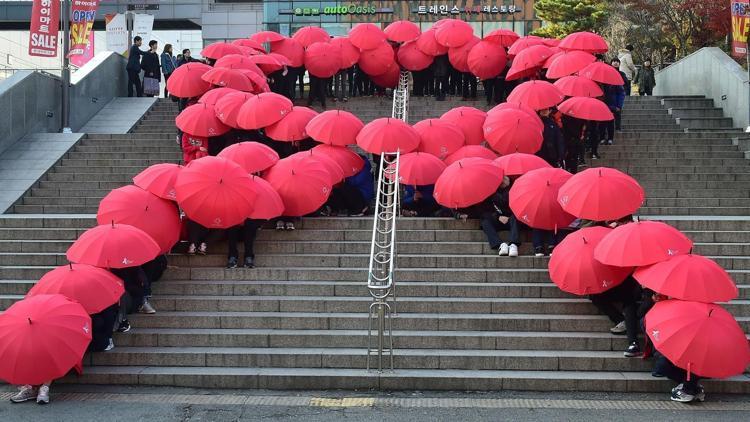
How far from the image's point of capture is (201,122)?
44.9 feet

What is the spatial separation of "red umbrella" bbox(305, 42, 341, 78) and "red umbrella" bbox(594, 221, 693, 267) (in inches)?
405

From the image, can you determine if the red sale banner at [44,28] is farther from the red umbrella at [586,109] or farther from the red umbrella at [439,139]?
the red umbrella at [586,109]

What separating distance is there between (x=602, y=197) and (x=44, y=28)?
1288 cm

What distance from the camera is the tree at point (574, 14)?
3353 cm

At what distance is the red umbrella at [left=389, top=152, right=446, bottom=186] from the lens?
12.2 metres

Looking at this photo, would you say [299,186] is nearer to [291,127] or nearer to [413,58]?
[291,127]

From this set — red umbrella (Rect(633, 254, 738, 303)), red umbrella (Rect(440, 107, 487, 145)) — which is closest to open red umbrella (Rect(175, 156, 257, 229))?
red umbrella (Rect(440, 107, 487, 145))

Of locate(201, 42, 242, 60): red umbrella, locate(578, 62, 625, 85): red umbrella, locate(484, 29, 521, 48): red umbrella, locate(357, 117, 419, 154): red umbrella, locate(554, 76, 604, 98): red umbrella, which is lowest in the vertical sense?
locate(357, 117, 419, 154): red umbrella

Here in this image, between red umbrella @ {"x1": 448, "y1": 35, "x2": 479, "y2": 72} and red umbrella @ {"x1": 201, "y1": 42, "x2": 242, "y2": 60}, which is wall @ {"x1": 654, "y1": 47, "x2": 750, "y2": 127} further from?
red umbrella @ {"x1": 201, "y1": 42, "x2": 242, "y2": 60}

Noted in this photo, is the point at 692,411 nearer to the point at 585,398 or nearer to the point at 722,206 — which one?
the point at 585,398

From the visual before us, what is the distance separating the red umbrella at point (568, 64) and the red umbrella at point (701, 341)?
8.25m

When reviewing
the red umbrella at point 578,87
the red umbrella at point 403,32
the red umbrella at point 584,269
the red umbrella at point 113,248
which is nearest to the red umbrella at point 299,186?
the red umbrella at point 113,248

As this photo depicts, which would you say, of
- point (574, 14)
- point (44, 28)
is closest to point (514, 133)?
point (44, 28)

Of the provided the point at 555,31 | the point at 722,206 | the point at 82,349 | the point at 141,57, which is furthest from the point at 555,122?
the point at 555,31
